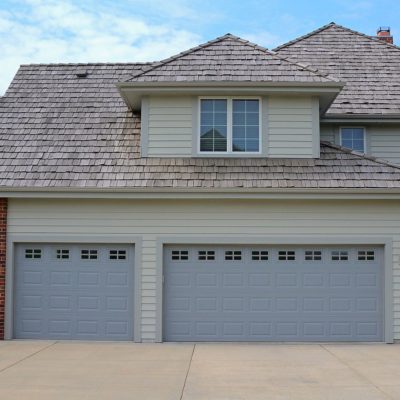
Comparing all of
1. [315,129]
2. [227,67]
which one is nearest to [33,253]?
[227,67]

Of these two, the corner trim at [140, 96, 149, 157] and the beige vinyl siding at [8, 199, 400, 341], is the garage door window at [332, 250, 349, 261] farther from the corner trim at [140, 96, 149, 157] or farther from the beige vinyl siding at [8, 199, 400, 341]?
the corner trim at [140, 96, 149, 157]

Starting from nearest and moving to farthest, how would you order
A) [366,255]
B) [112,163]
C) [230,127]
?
[366,255]
[112,163]
[230,127]

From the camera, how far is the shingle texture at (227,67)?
13781mm

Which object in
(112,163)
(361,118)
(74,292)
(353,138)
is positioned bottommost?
(74,292)

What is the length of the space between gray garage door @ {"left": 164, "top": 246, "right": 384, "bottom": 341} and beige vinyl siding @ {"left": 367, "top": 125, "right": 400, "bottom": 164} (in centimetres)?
380

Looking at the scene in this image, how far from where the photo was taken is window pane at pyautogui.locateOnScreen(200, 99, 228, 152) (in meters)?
13.9

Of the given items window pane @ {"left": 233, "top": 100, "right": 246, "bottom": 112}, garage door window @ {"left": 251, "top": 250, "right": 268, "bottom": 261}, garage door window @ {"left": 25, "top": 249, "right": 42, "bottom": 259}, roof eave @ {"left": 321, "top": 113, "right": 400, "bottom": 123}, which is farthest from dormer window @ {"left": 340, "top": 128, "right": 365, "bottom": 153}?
garage door window @ {"left": 25, "top": 249, "right": 42, "bottom": 259}

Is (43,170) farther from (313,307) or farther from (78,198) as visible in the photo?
(313,307)

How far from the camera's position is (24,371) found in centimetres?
984

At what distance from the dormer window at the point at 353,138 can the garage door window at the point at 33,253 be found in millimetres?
8382

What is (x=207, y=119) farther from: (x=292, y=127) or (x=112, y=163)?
(x=112, y=163)

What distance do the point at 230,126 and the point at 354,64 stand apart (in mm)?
6302

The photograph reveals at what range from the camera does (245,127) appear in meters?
13.9

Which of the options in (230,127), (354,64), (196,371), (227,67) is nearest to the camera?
(196,371)
